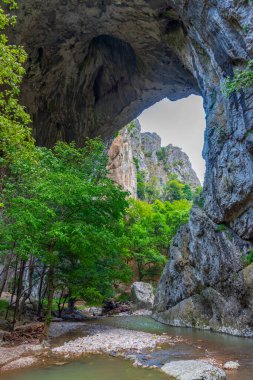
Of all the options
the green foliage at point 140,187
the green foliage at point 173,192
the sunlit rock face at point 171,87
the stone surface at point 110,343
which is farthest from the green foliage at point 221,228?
the green foliage at point 173,192

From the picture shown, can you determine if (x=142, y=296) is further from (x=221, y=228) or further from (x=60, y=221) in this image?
(x=60, y=221)

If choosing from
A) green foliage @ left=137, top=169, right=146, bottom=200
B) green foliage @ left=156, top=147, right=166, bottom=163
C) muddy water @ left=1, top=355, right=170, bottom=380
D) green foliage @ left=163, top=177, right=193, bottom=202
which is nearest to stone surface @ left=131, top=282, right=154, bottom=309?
muddy water @ left=1, top=355, right=170, bottom=380

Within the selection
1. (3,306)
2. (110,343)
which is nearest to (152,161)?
(3,306)

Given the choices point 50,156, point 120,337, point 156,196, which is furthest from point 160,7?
point 156,196

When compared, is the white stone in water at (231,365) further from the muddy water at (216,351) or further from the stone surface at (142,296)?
the stone surface at (142,296)

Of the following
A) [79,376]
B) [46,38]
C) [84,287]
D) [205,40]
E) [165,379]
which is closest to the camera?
[165,379]

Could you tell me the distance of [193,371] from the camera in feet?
22.0

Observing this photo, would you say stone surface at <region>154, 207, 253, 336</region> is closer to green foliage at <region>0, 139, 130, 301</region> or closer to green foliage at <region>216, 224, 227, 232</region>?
green foliage at <region>216, 224, 227, 232</region>

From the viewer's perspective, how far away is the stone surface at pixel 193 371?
251 inches

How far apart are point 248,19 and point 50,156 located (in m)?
10.6

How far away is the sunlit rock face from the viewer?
15.4 meters

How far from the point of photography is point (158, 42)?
77.7ft

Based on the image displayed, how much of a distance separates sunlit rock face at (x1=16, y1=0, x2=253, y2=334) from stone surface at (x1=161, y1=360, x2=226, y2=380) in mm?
6900

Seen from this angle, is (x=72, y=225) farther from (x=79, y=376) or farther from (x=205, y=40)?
(x=205, y=40)
